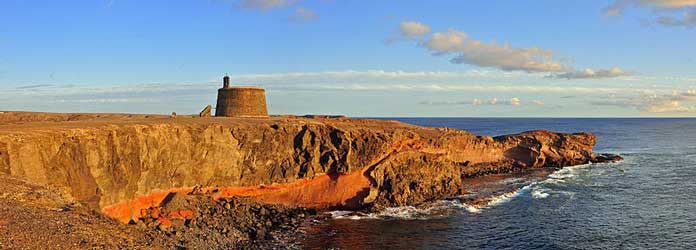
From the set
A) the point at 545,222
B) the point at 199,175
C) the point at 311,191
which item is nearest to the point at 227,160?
the point at 199,175

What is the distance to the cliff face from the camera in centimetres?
2803

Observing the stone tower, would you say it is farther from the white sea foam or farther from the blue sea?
the white sea foam

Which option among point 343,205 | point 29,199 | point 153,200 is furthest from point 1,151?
point 343,205

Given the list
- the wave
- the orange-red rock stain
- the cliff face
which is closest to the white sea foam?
the wave

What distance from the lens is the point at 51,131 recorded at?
2816 cm

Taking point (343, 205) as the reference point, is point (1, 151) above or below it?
above

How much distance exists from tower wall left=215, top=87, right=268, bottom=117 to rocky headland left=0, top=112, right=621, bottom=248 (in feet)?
34.9

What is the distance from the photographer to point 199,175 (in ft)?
129

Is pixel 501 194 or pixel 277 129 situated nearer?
pixel 277 129

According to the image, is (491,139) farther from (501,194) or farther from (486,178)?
(501,194)

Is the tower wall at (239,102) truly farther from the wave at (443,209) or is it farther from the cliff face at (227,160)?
the wave at (443,209)

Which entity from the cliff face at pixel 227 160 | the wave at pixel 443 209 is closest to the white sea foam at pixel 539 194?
the wave at pixel 443 209

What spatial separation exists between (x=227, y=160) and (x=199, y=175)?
273cm

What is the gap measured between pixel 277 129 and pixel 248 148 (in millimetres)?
3134
